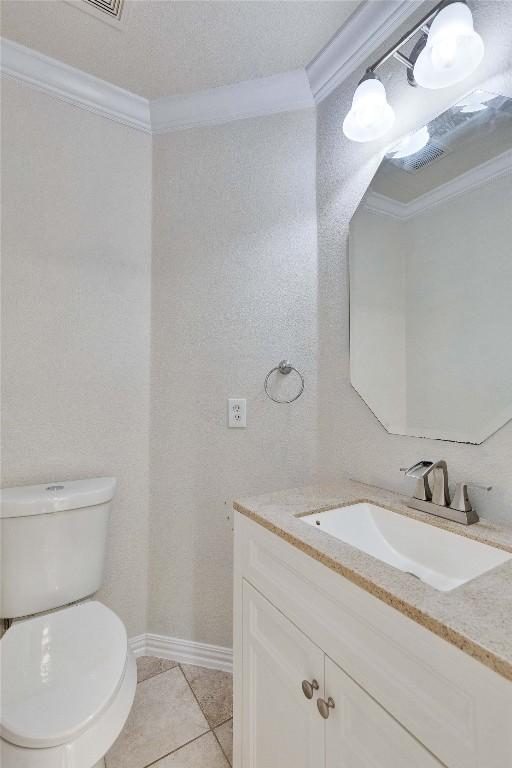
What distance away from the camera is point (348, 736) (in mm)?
675

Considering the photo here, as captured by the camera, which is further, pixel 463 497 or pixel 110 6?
pixel 110 6

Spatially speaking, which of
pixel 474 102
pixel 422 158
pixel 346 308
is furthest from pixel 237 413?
pixel 474 102

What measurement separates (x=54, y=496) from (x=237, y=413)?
28.1 inches

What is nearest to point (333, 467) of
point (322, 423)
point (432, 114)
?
point (322, 423)

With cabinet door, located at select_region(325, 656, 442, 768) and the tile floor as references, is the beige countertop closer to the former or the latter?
cabinet door, located at select_region(325, 656, 442, 768)

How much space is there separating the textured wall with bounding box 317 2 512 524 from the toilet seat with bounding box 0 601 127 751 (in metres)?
0.89

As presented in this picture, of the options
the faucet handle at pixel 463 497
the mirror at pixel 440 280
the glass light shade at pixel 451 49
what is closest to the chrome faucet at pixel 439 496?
the faucet handle at pixel 463 497

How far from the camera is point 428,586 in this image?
619 millimetres

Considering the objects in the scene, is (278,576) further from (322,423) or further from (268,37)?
(268,37)

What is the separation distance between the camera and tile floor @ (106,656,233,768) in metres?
1.17

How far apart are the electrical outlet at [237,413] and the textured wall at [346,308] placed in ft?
1.02

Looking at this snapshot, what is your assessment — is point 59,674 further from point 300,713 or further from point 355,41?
point 355,41

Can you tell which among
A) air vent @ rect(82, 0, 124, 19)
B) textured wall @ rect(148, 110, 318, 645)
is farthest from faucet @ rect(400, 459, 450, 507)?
air vent @ rect(82, 0, 124, 19)

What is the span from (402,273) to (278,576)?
95 cm
